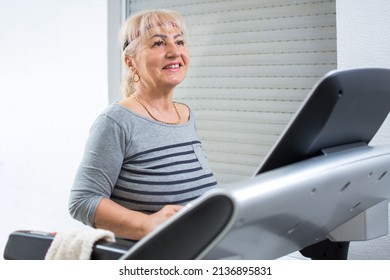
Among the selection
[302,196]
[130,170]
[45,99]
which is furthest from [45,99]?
[302,196]

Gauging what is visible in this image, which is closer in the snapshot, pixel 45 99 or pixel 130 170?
pixel 130 170

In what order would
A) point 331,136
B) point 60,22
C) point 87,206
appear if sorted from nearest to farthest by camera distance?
point 331,136 → point 87,206 → point 60,22

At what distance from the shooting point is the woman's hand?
1388 millimetres

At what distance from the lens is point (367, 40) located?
242 cm

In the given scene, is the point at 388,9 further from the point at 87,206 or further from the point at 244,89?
the point at 87,206

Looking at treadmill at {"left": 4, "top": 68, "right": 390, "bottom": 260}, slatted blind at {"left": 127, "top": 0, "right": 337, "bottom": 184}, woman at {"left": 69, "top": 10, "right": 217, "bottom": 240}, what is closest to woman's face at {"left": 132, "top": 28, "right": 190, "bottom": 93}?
woman at {"left": 69, "top": 10, "right": 217, "bottom": 240}

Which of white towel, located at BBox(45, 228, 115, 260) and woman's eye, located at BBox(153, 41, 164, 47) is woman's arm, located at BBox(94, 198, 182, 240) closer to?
white towel, located at BBox(45, 228, 115, 260)

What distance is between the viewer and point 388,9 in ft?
7.79

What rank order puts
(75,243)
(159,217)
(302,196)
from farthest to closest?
(159,217)
(75,243)
(302,196)

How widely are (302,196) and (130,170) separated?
830mm

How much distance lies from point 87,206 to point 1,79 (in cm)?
320

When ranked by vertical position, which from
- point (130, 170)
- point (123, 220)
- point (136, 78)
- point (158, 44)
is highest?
point (158, 44)

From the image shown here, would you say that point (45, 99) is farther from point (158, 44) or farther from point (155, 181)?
point (155, 181)

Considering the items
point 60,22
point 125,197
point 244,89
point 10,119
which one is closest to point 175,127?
point 125,197
